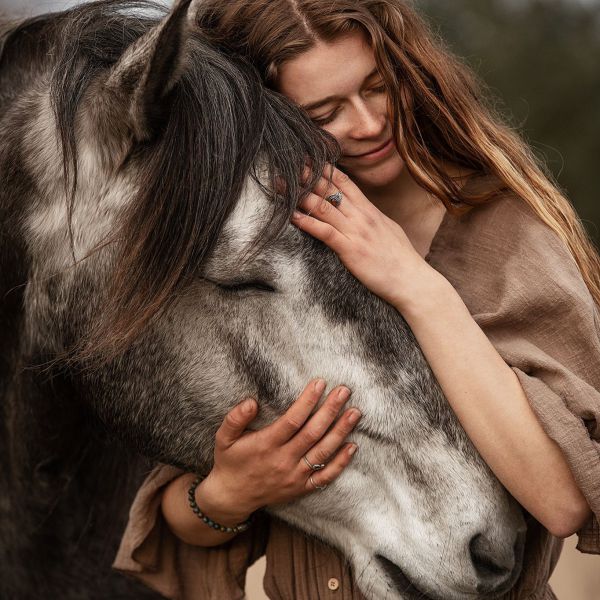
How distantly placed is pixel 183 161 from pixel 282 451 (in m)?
0.60

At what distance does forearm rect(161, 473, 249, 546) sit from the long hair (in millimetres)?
808

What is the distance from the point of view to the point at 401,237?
187 cm

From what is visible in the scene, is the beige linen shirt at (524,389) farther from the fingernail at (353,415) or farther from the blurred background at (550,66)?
the blurred background at (550,66)

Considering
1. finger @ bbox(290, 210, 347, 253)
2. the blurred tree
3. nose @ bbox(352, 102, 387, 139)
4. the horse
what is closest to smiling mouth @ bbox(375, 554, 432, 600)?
the horse

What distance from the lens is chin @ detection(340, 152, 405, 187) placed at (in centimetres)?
206

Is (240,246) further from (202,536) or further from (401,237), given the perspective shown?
(202,536)

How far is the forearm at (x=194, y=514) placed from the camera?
1.90 meters


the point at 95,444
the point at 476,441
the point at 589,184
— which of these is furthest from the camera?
the point at 589,184

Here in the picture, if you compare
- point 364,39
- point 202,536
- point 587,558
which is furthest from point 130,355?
point 587,558

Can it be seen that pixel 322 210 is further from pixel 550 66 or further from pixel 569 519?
pixel 550 66

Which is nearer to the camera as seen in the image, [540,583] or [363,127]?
[540,583]

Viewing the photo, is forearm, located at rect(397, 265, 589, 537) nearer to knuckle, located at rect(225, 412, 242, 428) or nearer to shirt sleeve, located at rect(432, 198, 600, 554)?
shirt sleeve, located at rect(432, 198, 600, 554)

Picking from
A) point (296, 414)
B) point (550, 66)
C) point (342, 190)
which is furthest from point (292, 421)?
point (550, 66)

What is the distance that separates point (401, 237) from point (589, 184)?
10.2 metres
